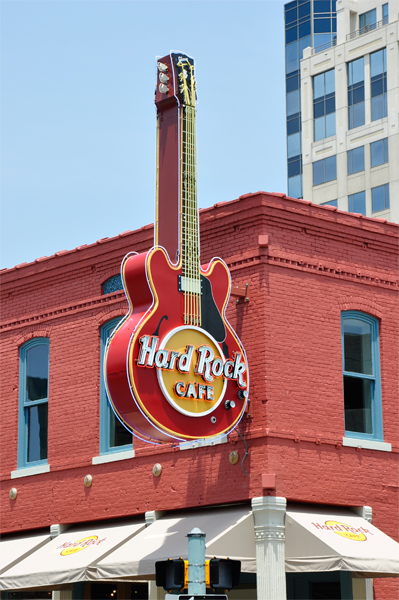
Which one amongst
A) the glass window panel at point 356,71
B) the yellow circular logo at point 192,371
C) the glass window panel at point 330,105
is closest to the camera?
the yellow circular logo at point 192,371

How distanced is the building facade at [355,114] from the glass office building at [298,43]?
3.70ft

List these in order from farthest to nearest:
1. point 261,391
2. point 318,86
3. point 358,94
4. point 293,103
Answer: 1. point 293,103
2. point 318,86
3. point 358,94
4. point 261,391

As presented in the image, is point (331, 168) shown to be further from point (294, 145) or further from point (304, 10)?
point (304, 10)

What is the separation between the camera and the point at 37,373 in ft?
70.7

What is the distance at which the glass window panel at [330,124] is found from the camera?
223ft

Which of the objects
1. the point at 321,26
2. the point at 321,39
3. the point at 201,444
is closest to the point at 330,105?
the point at 321,39

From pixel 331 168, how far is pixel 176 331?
172ft

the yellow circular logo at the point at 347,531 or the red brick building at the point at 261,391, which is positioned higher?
the red brick building at the point at 261,391

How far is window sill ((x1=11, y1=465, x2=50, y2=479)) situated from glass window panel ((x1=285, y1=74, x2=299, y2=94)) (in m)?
55.5

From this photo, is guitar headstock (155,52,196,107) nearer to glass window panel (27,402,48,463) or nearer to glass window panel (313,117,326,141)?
glass window panel (27,402,48,463)

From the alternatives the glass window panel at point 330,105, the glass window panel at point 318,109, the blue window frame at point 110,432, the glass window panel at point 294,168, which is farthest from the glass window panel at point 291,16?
the blue window frame at point 110,432

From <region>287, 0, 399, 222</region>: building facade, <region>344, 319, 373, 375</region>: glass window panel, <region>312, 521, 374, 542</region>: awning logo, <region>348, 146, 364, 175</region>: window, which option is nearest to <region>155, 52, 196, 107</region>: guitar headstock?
<region>344, 319, 373, 375</region>: glass window panel

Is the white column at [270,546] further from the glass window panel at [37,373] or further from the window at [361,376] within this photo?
the glass window panel at [37,373]

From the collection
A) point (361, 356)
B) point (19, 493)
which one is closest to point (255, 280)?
point (361, 356)
